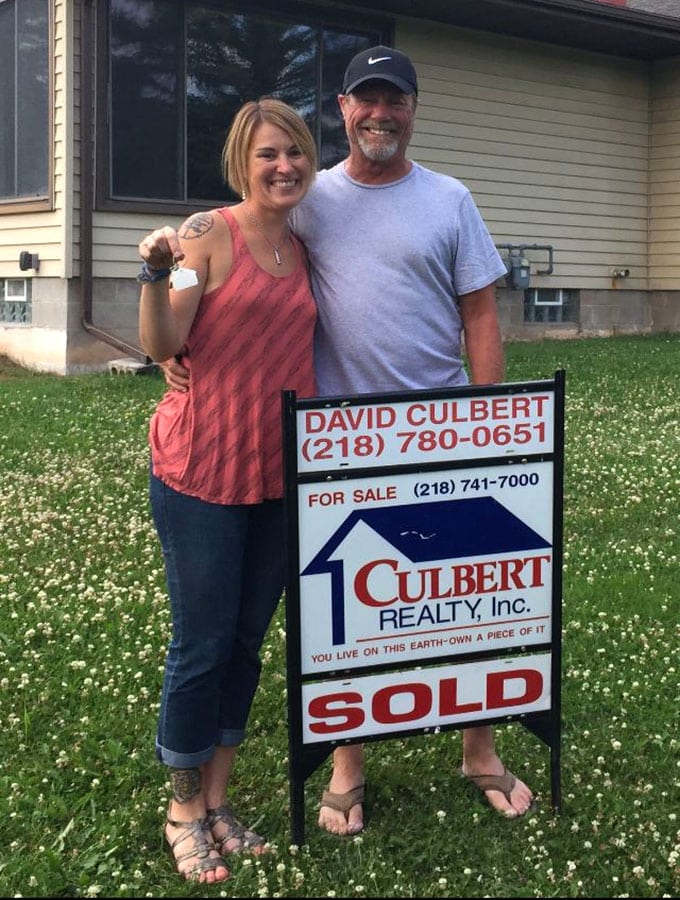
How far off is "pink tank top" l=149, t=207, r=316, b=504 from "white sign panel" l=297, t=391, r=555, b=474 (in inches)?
5.3

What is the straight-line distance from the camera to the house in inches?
463

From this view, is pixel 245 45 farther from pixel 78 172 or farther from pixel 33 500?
pixel 33 500

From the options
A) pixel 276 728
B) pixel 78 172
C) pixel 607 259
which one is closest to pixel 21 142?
pixel 78 172

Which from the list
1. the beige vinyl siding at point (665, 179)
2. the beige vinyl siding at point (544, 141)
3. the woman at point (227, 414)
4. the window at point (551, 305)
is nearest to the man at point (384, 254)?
the woman at point (227, 414)

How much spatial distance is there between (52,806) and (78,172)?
9.45 metres

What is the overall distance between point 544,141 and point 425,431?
13.3 meters

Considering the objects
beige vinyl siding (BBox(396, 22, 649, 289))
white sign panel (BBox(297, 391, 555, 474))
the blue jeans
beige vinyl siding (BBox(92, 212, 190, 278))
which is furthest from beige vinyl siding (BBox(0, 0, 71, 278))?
white sign panel (BBox(297, 391, 555, 474))

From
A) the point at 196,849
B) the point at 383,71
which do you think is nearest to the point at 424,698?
the point at 196,849

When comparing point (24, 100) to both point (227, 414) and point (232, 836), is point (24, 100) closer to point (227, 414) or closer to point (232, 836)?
point (227, 414)

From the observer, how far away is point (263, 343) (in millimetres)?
2967

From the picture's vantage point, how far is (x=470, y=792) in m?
3.48

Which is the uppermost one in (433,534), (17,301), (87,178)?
(87,178)

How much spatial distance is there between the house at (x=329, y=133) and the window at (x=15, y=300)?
0.03 metres

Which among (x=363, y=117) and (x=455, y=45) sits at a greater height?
(x=455, y=45)
